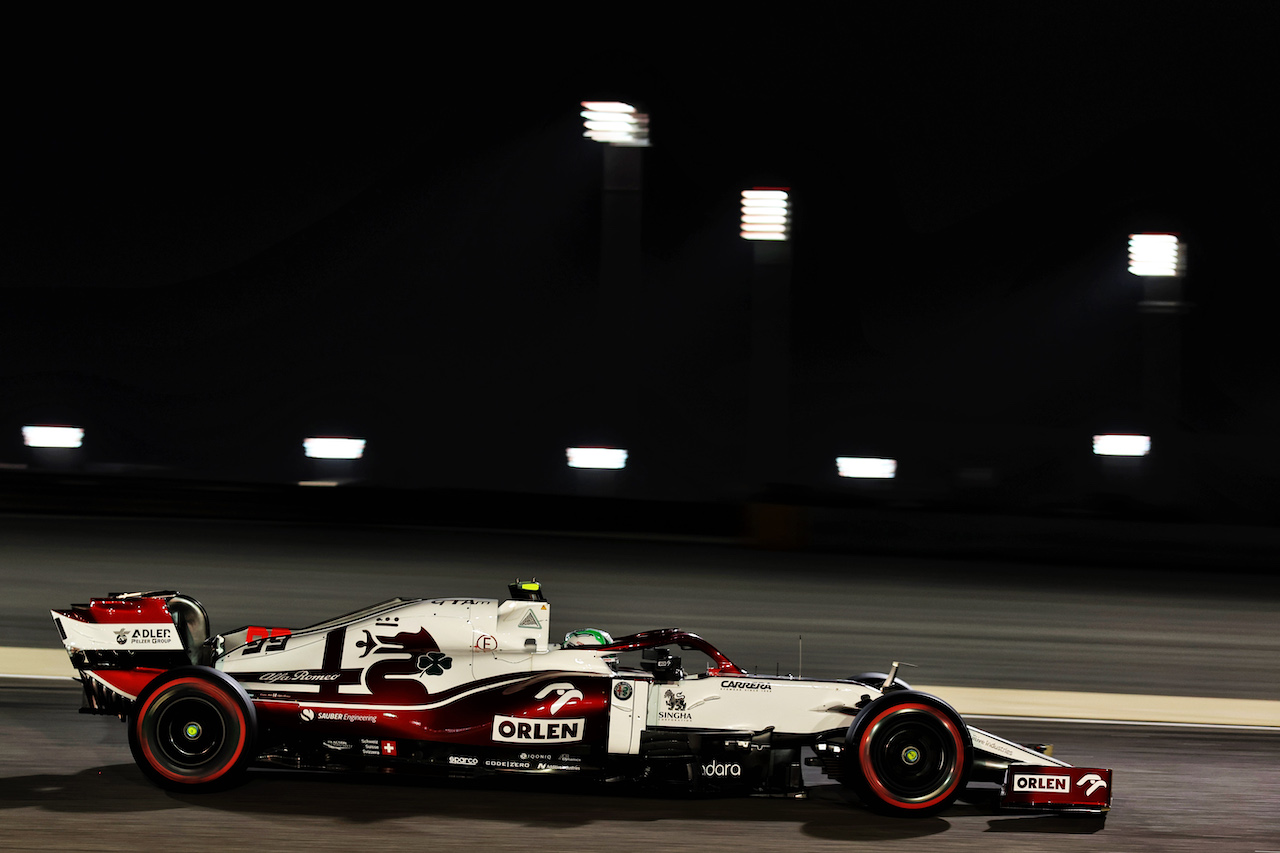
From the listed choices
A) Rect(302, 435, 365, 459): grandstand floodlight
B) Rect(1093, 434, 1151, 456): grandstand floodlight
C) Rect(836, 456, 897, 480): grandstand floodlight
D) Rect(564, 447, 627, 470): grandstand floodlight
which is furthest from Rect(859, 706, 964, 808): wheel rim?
Rect(836, 456, 897, 480): grandstand floodlight

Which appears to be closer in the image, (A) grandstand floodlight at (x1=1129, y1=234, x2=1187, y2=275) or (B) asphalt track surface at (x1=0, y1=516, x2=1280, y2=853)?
(B) asphalt track surface at (x1=0, y1=516, x2=1280, y2=853)

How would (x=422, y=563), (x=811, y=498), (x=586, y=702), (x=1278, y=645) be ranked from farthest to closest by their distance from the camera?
1. (x=811, y=498)
2. (x=422, y=563)
3. (x=1278, y=645)
4. (x=586, y=702)

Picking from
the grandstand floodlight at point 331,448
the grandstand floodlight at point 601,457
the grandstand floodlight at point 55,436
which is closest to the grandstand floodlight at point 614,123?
the grandstand floodlight at point 601,457

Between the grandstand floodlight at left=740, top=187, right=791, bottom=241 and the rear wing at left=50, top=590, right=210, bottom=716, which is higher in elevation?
the grandstand floodlight at left=740, top=187, right=791, bottom=241

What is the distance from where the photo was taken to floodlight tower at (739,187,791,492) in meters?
Answer: 24.4

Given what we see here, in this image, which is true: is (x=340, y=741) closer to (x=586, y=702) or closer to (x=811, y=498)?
(x=586, y=702)

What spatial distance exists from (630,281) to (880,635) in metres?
13.6

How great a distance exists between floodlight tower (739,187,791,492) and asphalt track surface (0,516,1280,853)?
6803mm

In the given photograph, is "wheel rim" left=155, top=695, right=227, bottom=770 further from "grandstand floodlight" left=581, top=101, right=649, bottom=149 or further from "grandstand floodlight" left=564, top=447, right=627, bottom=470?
"grandstand floodlight" left=564, top=447, right=627, bottom=470

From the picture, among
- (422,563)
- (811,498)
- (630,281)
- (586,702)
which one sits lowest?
(586,702)

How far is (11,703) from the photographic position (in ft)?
24.9

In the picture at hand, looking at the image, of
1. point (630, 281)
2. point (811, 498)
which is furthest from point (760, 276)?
point (811, 498)

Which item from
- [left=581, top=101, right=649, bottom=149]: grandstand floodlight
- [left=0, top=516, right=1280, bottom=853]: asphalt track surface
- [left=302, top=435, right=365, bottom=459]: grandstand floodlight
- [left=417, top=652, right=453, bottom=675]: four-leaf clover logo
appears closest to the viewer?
[left=0, top=516, right=1280, bottom=853]: asphalt track surface

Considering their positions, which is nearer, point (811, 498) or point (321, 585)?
point (321, 585)
